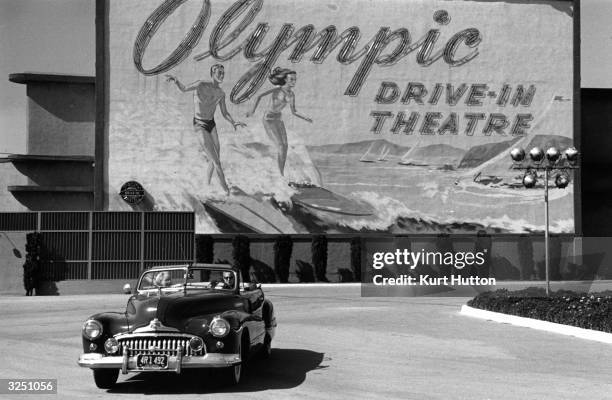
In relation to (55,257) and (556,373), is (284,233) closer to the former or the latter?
(55,257)

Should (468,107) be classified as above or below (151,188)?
above

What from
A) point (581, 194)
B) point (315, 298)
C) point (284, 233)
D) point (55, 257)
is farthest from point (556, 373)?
point (581, 194)

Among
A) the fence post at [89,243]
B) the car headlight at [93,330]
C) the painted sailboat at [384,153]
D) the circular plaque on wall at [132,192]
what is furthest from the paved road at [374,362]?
the painted sailboat at [384,153]

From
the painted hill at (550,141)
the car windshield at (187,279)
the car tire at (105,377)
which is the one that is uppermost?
the painted hill at (550,141)

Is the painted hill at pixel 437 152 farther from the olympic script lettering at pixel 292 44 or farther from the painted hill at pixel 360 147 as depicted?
the olympic script lettering at pixel 292 44

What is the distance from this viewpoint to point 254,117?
142ft

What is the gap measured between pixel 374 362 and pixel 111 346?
14.7 feet

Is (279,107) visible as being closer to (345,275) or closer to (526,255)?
(345,275)

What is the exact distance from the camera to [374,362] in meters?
14.8

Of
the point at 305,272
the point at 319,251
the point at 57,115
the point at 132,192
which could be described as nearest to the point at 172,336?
the point at 132,192

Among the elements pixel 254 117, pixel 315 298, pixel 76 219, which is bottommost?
pixel 315 298

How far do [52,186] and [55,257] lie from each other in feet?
30.7

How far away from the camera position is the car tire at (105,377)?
483 inches

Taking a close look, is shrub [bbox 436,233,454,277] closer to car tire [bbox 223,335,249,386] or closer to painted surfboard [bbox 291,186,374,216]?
painted surfboard [bbox 291,186,374,216]
